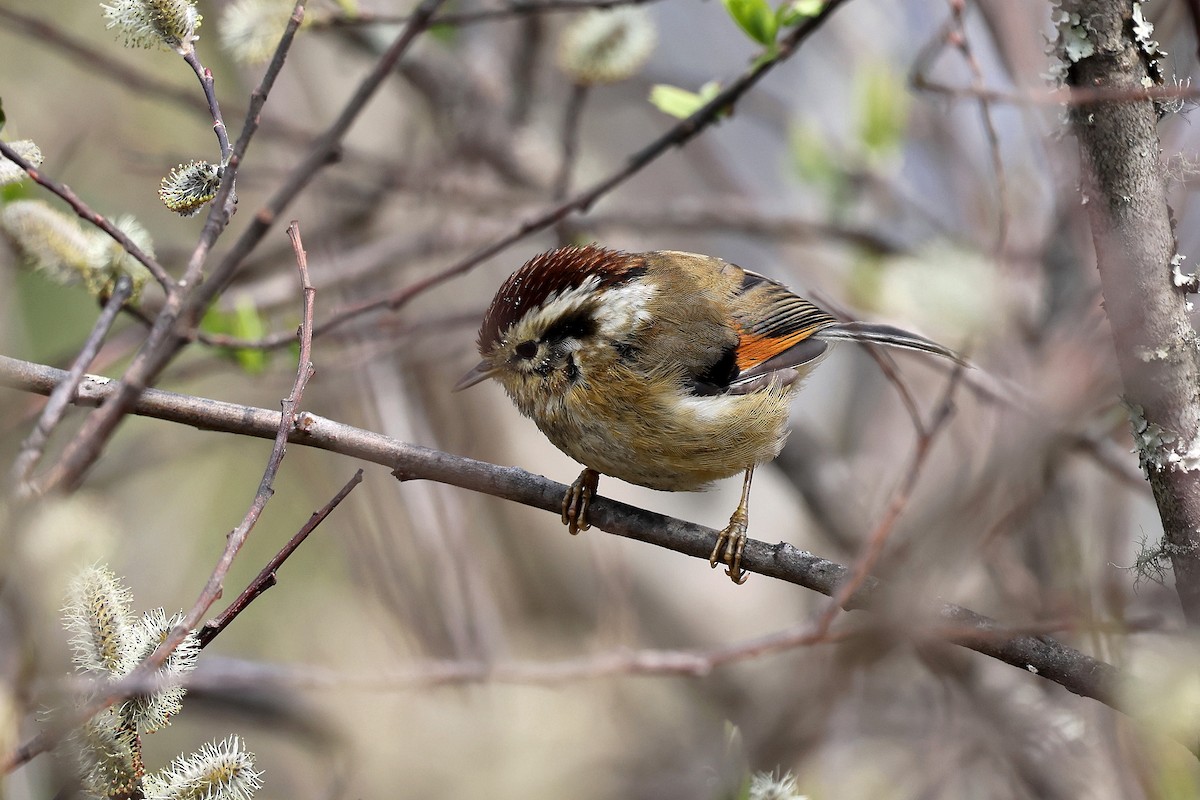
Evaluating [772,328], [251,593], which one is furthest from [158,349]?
[772,328]

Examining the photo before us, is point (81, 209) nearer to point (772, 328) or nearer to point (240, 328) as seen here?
point (240, 328)

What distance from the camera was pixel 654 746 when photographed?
497 centimetres

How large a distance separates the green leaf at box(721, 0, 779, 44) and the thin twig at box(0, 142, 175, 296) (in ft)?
5.95

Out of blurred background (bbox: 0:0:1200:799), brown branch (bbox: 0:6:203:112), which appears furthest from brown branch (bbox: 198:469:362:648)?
brown branch (bbox: 0:6:203:112)

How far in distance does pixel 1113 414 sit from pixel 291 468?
4.29 m

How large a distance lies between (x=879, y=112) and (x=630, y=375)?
2347 mm

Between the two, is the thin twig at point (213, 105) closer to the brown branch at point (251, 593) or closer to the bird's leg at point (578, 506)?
the brown branch at point (251, 593)

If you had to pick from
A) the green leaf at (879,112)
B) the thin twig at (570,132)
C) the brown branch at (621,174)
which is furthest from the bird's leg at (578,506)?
the green leaf at (879,112)

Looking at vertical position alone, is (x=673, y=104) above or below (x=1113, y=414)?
above

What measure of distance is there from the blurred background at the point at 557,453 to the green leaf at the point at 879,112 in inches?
0.6

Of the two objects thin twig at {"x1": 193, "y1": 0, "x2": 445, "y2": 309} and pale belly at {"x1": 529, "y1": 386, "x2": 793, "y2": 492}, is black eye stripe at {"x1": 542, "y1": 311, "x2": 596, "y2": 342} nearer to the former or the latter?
pale belly at {"x1": 529, "y1": 386, "x2": 793, "y2": 492}

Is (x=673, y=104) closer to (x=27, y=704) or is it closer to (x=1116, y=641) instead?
(x=1116, y=641)

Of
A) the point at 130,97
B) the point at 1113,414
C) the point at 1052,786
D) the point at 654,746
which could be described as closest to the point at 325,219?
the point at 130,97

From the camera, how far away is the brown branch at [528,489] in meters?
2.09
